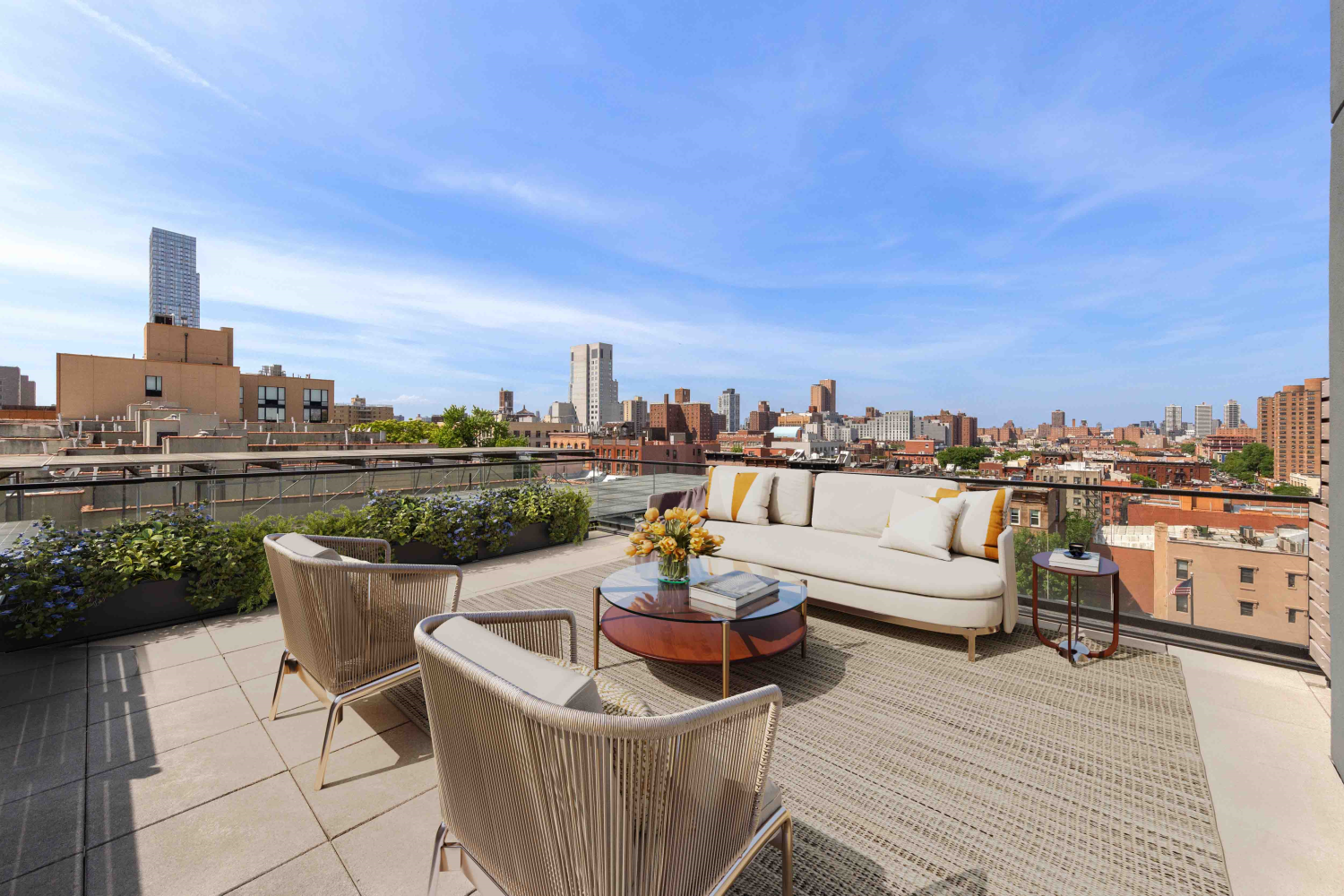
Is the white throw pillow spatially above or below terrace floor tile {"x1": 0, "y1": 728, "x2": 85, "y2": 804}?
above

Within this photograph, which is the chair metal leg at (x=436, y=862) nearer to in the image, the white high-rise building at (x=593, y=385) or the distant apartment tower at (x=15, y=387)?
the white high-rise building at (x=593, y=385)

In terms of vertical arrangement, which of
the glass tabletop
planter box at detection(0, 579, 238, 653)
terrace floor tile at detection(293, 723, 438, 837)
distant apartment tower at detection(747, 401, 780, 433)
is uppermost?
distant apartment tower at detection(747, 401, 780, 433)

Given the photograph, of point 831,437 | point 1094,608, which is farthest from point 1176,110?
point 831,437

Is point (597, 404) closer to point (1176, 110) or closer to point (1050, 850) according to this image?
point (1176, 110)

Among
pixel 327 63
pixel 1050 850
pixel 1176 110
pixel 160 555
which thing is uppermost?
pixel 1176 110

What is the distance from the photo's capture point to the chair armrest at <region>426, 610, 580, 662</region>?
1.64 m

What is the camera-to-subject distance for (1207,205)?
13844 millimetres

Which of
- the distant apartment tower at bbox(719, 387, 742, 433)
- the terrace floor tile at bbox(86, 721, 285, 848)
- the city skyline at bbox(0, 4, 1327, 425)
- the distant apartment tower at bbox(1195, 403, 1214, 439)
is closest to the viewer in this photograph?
the terrace floor tile at bbox(86, 721, 285, 848)

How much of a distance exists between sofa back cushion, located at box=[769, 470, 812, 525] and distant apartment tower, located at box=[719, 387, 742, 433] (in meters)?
77.6

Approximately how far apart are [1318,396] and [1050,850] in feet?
8.99

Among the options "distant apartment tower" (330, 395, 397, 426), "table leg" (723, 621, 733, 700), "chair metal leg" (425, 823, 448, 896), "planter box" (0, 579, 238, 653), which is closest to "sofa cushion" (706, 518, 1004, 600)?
"table leg" (723, 621, 733, 700)

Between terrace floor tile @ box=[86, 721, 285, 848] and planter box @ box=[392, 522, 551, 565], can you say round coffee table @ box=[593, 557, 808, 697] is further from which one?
planter box @ box=[392, 522, 551, 565]

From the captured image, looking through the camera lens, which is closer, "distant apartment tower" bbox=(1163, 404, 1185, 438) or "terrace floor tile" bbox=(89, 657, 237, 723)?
"terrace floor tile" bbox=(89, 657, 237, 723)

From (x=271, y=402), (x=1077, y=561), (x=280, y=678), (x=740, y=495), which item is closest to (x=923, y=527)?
(x=1077, y=561)
